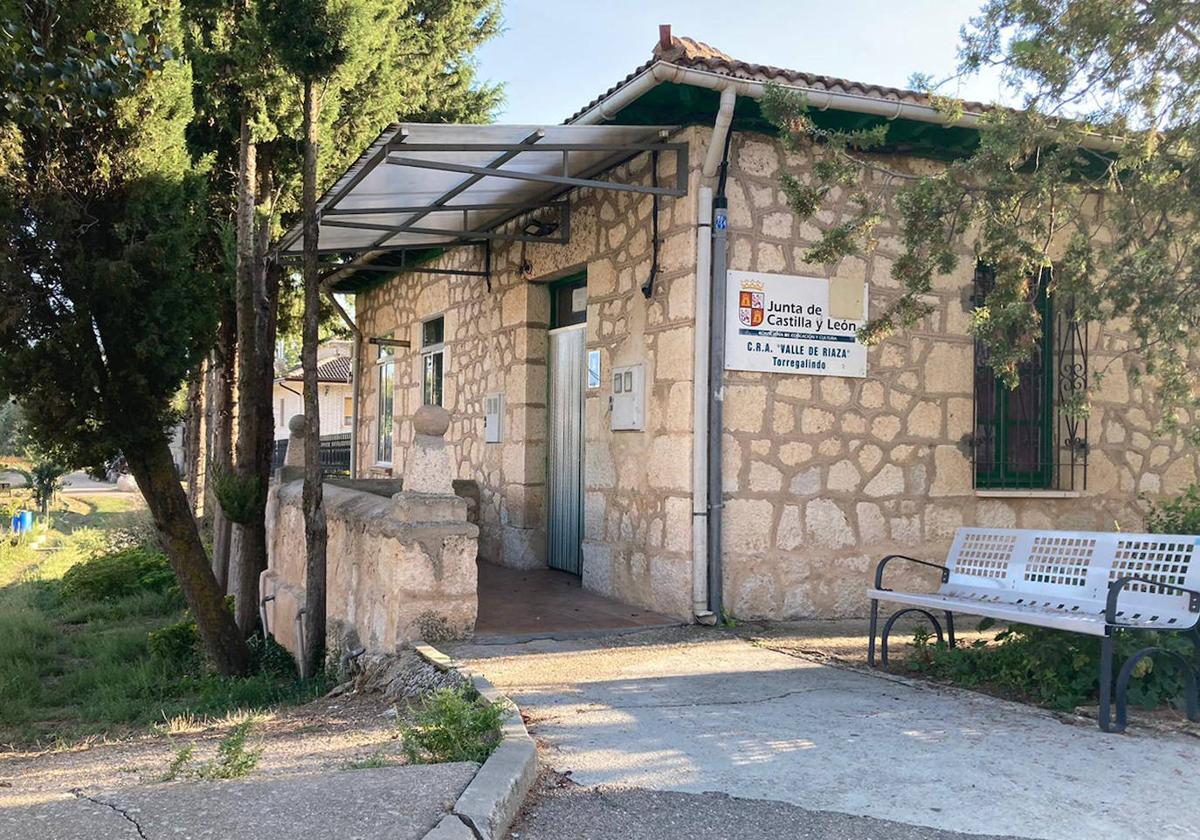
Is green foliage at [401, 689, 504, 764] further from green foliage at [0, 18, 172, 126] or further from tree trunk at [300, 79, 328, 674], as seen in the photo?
tree trunk at [300, 79, 328, 674]

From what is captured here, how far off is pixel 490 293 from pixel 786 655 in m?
5.56

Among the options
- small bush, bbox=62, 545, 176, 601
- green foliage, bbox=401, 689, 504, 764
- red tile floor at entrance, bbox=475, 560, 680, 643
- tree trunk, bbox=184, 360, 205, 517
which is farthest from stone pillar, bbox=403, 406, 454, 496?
tree trunk, bbox=184, 360, 205, 517

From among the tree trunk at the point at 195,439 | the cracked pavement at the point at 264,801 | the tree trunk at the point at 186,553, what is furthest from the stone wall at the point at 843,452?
the tree trunk at the point at 195,439

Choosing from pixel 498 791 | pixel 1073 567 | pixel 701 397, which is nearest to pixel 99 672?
pixel 701 397

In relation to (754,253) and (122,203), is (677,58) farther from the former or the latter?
(122,203)

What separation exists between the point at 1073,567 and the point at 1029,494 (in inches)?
105

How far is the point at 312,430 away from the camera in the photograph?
7289mm

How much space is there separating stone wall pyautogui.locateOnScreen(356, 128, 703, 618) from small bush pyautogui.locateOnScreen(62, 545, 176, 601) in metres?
6.45

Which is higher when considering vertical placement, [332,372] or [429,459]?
[332,372]

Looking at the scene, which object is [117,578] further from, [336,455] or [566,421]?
[566,421]

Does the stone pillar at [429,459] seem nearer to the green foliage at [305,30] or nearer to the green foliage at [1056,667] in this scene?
the green foliage at [305,30]

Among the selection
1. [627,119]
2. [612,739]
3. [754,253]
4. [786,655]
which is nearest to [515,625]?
[786,655]

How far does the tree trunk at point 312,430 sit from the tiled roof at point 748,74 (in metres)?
2.16

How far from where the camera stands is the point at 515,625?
655 centimetres
